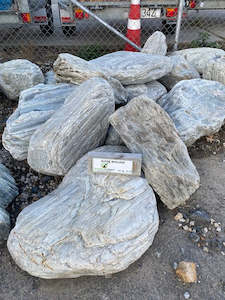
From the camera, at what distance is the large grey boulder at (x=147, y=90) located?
346cm

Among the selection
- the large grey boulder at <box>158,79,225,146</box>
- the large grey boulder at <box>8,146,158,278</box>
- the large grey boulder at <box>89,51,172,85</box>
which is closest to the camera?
the large grey boulder at <box>8,146,158,278</box>

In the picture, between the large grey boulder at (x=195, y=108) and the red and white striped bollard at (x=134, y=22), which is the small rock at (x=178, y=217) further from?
the red and white striped bollard at (x=134, y=22)

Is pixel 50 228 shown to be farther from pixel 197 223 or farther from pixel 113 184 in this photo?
pixel 197 223

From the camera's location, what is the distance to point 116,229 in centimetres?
199

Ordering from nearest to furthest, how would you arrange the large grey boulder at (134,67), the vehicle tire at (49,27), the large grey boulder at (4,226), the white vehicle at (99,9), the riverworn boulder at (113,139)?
the large grey boulder at (4,226)
the riverworn boulder at (113,139)
the large grey boulder at (134,67)
the white vehicle at (99,9)
the vehicle tire at (49,27)

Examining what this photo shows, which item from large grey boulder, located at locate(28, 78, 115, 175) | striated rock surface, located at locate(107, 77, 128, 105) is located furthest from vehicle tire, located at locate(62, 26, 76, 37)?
large grey boulder, located at locate(28, 78, 115, 175)

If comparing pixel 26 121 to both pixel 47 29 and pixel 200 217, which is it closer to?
pixel 200 217

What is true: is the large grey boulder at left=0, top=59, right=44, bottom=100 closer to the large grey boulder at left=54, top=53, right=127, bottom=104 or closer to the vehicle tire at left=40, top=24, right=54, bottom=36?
the large grey boulder at left=54, top=53, right=127, bottom=104

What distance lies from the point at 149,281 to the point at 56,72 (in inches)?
89.0

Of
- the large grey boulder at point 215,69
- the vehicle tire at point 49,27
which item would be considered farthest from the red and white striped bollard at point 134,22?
the vehicle tire at point 49,27

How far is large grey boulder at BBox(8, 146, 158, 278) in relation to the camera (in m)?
1.94

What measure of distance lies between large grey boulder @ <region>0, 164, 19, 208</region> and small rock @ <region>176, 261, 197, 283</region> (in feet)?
4.97

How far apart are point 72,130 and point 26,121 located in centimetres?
65

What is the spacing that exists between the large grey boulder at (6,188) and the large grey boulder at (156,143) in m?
1.14
